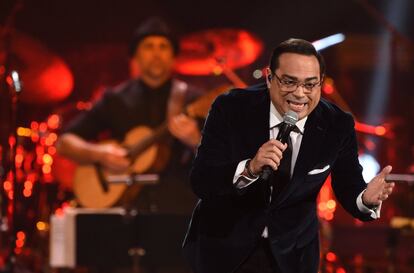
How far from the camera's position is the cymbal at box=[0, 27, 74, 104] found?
8.37 meters

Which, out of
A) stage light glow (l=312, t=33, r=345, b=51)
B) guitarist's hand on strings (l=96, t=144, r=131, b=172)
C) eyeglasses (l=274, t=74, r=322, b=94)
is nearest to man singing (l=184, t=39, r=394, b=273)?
eyeglasses (l=274, t=74, r=322, b=94)

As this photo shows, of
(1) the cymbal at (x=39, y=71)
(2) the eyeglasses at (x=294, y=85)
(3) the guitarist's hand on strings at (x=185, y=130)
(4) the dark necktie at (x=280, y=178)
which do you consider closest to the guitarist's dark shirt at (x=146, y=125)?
(3) the guitarist's hand on strings at (x=185, y=130)

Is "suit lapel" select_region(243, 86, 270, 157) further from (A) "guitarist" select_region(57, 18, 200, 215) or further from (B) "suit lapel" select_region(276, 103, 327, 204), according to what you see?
(A) "guitarist" select_region(57, 18, 200, 215)

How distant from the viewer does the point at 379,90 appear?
11.8m

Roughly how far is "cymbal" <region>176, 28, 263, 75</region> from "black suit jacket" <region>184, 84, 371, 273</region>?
466 cm

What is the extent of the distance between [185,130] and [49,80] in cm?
170

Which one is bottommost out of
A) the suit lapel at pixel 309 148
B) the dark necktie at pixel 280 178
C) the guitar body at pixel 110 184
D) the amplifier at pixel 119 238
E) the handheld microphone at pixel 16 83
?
the amplifier at pixel 119 238

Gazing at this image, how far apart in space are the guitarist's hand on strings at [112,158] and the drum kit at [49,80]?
0.50m

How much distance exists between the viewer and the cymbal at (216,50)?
806 centimetres

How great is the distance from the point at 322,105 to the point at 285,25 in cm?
560

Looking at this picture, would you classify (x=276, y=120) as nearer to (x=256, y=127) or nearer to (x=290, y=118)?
(x=256, y=127)

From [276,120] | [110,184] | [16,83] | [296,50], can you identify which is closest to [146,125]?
[110,184]

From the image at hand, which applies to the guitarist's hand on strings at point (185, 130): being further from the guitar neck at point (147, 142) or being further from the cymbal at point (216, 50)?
the cymbal at point (216, 50)

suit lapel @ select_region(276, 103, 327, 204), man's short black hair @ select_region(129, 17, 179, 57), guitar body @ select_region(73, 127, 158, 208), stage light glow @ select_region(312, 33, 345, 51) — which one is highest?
man's short black hair @ select_region(129, 17, 179, 57)
